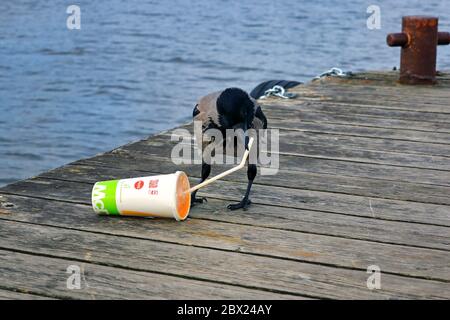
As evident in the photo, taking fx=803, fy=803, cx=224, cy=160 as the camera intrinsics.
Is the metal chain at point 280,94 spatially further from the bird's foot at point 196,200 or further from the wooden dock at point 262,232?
the bird's foot at point 196,200

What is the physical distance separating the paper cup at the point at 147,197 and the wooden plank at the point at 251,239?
0.18 ft

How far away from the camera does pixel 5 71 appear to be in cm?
1488

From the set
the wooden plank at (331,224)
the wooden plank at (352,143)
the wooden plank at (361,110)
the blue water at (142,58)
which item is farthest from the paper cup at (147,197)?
the blue water at (142,58)

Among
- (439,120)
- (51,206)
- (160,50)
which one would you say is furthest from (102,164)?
(160,50)

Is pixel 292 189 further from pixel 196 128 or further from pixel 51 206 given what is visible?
pixel 51 206

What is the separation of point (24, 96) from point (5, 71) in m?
1.99

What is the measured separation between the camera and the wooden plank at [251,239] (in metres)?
3.38

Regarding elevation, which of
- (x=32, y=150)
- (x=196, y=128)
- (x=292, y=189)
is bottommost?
(x=32, y=150)

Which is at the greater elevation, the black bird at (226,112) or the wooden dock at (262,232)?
the black bird at (226,112)

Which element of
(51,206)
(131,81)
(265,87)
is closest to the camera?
(51,206)

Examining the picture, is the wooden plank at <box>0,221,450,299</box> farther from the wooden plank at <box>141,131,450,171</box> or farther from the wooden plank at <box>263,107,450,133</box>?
the wooden plank at <box>263,107,450,133</box>

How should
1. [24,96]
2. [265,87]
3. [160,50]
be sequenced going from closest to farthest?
1. [265,87]
2. [24,96]
3. [160,50]

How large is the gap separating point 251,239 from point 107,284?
2.55 ft

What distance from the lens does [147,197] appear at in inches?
148
